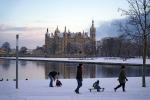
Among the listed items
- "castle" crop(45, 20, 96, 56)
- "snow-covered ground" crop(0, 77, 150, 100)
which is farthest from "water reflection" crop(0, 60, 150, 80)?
"castle" crop(45, 20, 96, 56)

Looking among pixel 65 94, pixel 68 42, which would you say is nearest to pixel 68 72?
pixel 65 94

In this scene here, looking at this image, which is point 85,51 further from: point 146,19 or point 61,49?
point 146,19

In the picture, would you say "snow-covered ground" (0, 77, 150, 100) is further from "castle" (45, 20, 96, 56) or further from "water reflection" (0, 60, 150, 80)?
"castle" (45, 20, 96, 56)

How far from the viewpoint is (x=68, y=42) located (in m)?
160

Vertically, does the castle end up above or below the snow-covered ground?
above

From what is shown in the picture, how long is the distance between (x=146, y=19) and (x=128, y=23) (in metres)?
1.31

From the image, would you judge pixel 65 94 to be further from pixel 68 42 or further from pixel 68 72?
pixel 68 42

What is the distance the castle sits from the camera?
151250mm

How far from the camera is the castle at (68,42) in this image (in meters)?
151

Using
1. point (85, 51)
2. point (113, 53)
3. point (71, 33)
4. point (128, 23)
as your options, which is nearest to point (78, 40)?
point (71, 33)

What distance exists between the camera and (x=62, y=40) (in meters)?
159

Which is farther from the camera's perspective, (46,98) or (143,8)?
(143,8)

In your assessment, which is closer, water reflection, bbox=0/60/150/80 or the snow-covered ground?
the snow-covered ground

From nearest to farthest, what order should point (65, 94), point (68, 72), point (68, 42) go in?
point (65, 94) < point (68, 72) < point (68, 42)
